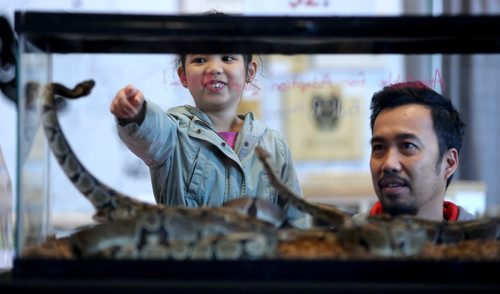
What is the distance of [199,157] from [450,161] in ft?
1.30

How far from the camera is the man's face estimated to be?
3.75 ft

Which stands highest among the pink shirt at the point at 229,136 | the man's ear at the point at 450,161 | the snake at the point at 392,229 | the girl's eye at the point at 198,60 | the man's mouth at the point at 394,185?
the girl's eye at the point at 198,60

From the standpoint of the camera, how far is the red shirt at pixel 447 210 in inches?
46.5

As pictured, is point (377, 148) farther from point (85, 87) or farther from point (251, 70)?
point (85, 87)

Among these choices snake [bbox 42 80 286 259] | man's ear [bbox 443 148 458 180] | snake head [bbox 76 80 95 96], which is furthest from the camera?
man's ear [bbox 443 148 458 180]

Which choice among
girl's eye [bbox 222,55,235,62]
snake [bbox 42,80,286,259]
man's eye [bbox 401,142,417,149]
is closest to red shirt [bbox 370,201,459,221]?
man's eye [bbox 401,142,417,149]

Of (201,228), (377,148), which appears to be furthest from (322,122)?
(201,228)

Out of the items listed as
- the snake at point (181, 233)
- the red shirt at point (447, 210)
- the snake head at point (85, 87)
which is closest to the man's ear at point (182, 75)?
the snake head at point (85, 87)

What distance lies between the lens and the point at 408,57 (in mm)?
1161

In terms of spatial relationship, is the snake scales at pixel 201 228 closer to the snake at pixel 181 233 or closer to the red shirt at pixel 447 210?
the snake at pixel 181 233

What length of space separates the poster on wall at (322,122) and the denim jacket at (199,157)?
1.3 inches

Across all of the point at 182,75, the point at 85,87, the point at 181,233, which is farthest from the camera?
the point at 182,75

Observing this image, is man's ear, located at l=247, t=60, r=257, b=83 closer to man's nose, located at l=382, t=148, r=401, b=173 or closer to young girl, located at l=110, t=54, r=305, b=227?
young girl, located at l=110, t=54, r=305, b=227

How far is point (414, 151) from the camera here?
1147 mm
